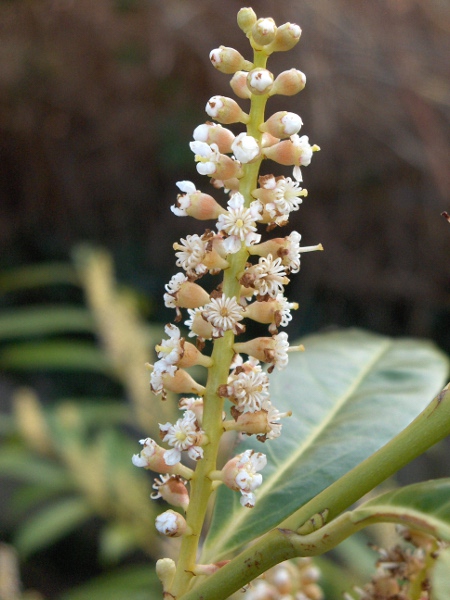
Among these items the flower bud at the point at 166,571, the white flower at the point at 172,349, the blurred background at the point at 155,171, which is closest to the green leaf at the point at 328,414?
the flower bud at the point at 166,571

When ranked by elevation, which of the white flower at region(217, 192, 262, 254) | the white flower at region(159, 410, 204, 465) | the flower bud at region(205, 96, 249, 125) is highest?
the flower bud at region(205, 96, 249, 125)

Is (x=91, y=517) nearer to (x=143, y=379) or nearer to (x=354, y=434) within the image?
(x=143, y=379)

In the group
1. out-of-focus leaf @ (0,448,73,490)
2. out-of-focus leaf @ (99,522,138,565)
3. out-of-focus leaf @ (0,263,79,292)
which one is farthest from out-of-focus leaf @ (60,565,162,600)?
out-of-focus leaf @ (0,263,79,292)

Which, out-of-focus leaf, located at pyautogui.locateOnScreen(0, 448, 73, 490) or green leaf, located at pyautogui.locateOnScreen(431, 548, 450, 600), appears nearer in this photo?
green leaf, located at pyautogui.locateOnScreen(431, 548, 450, 600)

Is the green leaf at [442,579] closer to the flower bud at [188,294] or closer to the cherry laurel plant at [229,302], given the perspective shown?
the cherry laurel plant at [229,302]

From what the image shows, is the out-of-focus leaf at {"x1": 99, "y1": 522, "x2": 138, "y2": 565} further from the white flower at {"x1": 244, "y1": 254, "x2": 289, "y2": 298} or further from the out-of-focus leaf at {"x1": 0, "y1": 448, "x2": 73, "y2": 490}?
the white flower at {"x1": 244, "y1": 254, "x2": 289, "y2": 298}

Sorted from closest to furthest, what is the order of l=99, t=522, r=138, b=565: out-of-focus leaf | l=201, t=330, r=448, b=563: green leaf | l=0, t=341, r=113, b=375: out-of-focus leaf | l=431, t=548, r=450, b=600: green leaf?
l=431, t=548, r=450, b=600: green leaf
l=201, t=330, r=448, b=563: green leaf
l=99, t=522, r=138, b=565: out-of-focus leaf
l=0, t=341, r=113, b=375: out-of-focus leaf

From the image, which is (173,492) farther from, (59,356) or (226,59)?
(59,356)
